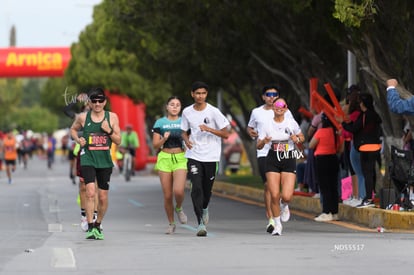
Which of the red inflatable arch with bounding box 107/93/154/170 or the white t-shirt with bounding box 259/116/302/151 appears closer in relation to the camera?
the white t-shirt with bounding box 259/116/302/151

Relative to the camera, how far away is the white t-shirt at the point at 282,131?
50.5ft

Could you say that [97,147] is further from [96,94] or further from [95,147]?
[96,94]

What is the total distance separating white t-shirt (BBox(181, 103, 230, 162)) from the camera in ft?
51.2

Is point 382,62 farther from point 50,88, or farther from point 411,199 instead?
point 50,88

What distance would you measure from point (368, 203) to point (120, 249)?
5558mm

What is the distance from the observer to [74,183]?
118ft

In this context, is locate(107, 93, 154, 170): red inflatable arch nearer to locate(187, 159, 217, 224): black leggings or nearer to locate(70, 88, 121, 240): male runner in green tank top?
locate(187, 159, 217, 224): black leggings

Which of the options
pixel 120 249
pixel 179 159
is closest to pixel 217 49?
pixel 179 159

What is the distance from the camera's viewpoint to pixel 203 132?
15617 mm

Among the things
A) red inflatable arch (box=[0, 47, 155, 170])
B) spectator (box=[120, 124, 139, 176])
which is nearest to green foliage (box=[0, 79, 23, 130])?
red inflatable arch (box=[0, 47, 155, 170])

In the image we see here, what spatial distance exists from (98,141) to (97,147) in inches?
2.9

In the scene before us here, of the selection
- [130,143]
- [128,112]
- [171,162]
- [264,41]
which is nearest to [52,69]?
[128,112]

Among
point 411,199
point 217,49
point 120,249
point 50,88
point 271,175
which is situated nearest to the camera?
point 120,249

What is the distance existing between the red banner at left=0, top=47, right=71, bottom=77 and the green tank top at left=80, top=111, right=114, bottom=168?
3782 centimetres
